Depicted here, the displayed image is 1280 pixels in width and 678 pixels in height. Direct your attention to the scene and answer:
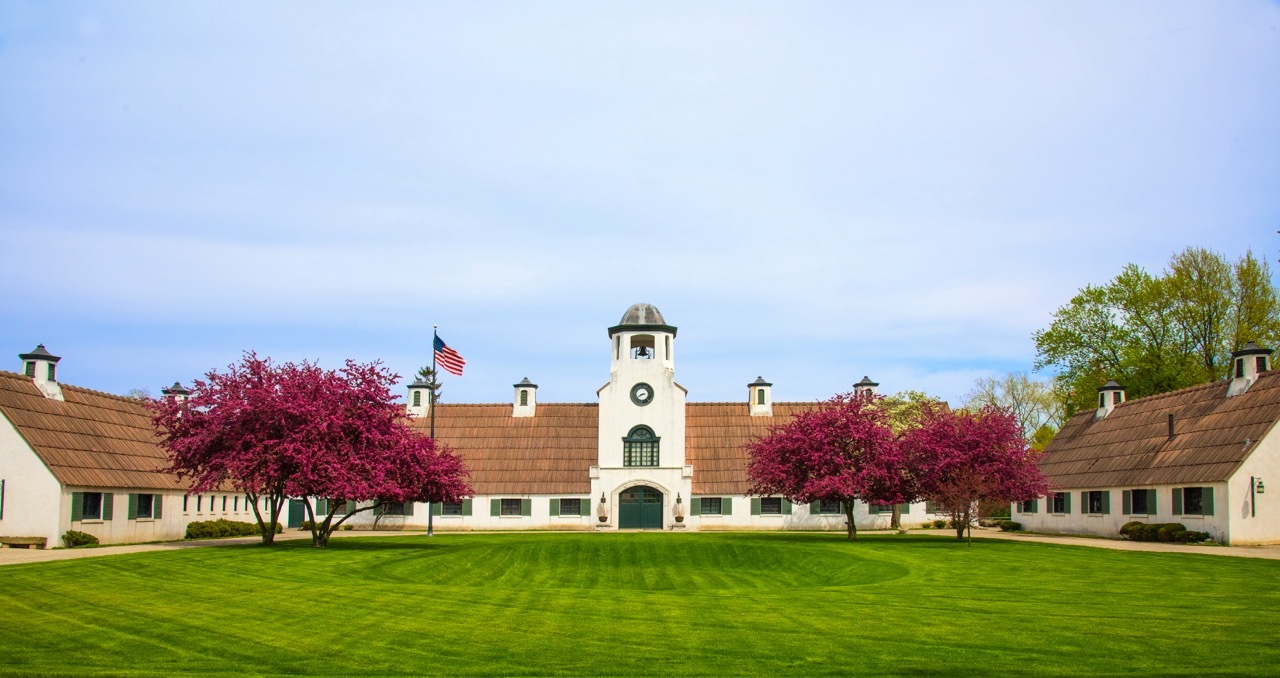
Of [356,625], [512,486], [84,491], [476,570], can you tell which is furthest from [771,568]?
[512,486]

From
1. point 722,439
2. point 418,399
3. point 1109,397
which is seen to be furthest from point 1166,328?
point 418,399

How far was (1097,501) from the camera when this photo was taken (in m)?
52.3

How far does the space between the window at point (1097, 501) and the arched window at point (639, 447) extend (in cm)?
2358

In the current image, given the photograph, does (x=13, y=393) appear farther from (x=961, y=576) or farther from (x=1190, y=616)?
(x=1190, y=616)

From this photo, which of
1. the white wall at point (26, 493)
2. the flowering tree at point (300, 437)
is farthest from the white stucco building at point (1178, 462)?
the white wall at point (26, 493)

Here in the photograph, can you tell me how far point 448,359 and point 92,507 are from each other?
1854 centimetres

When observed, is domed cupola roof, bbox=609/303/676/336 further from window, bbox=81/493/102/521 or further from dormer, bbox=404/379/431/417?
window, bbox=81/493/102/521

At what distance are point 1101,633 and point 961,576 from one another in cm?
1059

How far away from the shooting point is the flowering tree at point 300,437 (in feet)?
118

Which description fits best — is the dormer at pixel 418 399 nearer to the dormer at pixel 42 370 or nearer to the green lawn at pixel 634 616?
the dormer at pixel 42 370

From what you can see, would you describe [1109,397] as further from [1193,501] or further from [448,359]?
[448,359]

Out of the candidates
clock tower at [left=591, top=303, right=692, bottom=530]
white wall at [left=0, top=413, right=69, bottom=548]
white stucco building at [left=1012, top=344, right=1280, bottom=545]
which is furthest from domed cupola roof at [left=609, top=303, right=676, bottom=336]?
white wall at [left=0, top=413, right=69, bottom=548]

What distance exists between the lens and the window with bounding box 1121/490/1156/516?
47094mm

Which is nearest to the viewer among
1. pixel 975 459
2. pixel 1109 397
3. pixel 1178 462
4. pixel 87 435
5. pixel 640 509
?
pixel 87 435
